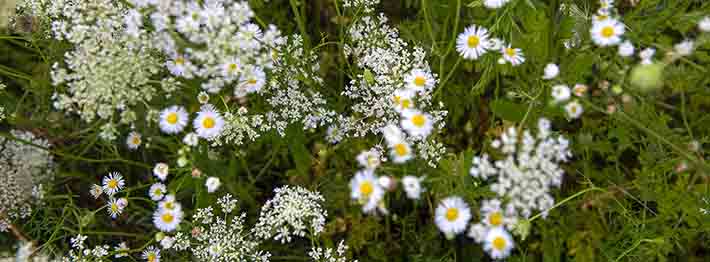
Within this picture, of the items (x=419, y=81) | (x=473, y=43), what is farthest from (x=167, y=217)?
(x=473, y=43)

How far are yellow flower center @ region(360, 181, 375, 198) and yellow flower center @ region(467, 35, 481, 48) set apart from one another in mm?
992

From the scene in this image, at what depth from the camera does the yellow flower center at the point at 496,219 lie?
2043mm

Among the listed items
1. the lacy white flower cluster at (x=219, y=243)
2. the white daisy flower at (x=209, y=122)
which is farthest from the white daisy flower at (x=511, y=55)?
the lacy white flower cluster at (x=219, y=243)

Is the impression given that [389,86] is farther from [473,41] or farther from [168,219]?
[168,219]

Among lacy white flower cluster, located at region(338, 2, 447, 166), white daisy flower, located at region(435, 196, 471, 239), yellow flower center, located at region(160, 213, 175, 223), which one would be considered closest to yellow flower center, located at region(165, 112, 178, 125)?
yellow flower center, located at region(160, 213, 175, 223)

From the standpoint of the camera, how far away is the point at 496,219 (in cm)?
205

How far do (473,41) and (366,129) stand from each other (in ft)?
2.49

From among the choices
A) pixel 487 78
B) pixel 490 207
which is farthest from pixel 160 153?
pixel 490 207

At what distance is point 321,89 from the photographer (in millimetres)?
3344

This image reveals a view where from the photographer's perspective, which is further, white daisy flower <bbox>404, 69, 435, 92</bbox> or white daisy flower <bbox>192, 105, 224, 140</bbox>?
white daisy flower <bbox>404, 69, 435, 92</bbox>

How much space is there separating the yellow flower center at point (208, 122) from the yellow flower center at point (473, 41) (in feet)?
4.27

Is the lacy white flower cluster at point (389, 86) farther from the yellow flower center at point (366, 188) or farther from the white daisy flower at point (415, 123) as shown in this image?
the yellow flower center at point (366, 188)

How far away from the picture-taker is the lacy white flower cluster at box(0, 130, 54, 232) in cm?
300

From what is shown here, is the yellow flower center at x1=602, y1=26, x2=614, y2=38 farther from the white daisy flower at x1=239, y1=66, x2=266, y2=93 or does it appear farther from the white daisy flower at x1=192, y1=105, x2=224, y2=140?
the white daisy flower at x1=192, y1=105, x2=224, y2=140
